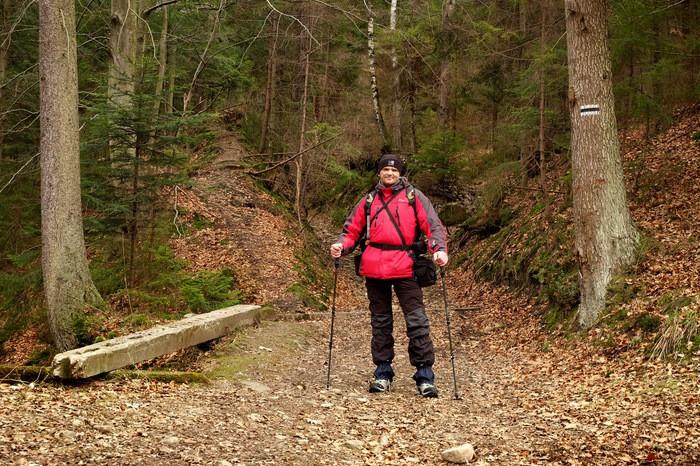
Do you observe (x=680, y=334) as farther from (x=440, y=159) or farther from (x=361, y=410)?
(x=440, y=159)

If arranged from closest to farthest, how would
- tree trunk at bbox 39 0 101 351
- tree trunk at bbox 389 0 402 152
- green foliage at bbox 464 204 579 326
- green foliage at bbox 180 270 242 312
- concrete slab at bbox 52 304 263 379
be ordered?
concrete slab at bbox 52 304 263 379 < tree trunk at bbox 39 0 101 351 < green foliage at bbox 464 204 579 326 < green foliage at bbox 180 270 242 312 < tree trunk at bbox 389 0 402 152

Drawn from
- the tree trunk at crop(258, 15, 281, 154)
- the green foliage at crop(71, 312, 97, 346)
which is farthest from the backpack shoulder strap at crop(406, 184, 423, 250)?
the tree trunk at crop(258, 15, 281, 154)

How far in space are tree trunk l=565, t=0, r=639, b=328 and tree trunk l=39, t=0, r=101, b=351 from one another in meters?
6.71

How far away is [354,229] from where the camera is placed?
22.0 ft

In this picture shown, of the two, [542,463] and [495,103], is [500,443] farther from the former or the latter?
[495,103]

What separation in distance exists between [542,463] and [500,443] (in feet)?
1.76

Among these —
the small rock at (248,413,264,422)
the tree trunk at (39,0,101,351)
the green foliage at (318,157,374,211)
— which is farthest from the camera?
the green foliage at (318,157,374,211)

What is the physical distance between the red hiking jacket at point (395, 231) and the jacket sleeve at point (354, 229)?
133 mm

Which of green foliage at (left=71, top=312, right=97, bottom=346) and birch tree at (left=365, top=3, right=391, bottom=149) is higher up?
birch tree at (left=365, top=3, right=391, bottom=149)

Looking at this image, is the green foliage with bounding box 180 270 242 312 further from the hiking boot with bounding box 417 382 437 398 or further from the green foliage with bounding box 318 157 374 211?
the green foliage with bounding box 318 157 374 211

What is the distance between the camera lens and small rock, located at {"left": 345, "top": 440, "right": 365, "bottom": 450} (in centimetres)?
473

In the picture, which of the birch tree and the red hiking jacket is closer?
the red hiking jacket

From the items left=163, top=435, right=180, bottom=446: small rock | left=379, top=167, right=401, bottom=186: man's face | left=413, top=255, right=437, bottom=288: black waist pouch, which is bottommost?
left=163, top=435, right=180, bottom=446: small rock

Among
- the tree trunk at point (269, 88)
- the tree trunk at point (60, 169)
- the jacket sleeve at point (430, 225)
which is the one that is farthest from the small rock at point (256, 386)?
the tree trunk at point (269, 88)
